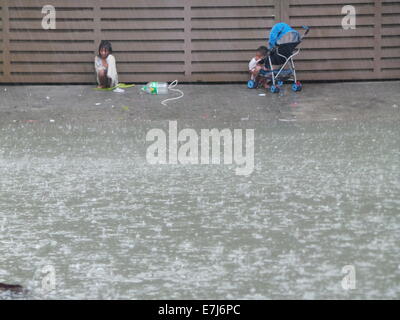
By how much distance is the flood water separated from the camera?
219 inches

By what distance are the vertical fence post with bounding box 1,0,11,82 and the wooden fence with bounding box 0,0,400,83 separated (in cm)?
2

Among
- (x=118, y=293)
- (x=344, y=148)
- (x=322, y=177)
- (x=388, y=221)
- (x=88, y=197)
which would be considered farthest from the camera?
(x=344, y=148)

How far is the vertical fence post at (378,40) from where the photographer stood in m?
14.3

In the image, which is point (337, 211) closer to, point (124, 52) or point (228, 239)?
point (228, 239)

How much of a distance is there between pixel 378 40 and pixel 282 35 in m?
1.87
